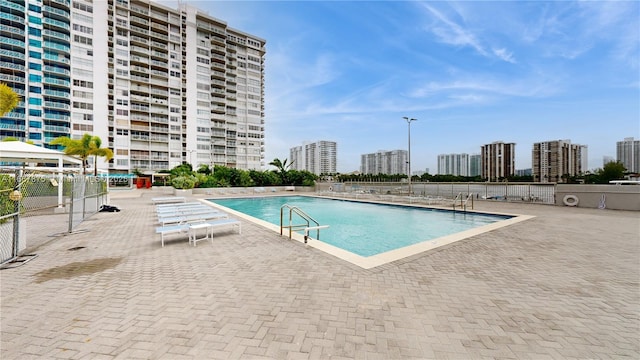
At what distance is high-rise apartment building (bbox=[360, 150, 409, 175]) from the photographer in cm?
8231

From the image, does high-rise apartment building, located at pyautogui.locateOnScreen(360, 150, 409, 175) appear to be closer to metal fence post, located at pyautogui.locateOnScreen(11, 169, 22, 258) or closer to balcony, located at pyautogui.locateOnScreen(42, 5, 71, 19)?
metal fence post, located at pyautogui.locateOnScreen(11, 169, 22, 258)

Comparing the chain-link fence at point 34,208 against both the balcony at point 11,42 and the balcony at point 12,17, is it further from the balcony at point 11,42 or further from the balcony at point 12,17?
the balcony at point 12,17

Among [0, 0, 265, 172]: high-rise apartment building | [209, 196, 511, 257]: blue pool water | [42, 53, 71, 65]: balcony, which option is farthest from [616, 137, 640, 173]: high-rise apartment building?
[42, 53, 71, 65]: balcony

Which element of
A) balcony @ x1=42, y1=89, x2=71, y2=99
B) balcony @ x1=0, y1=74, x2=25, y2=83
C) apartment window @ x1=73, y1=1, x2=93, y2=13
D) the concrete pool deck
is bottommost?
the concrete pool deck

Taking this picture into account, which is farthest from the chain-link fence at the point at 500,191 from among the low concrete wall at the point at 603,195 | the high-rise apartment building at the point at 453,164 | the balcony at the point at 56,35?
the balcony at the point at 56,35

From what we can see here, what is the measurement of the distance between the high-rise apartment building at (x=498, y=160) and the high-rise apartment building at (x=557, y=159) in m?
7.32

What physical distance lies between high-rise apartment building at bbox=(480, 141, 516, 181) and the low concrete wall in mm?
39305

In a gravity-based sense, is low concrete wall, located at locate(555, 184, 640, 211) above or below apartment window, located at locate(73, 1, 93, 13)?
below

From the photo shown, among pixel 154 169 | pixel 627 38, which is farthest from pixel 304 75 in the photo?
pixel 154 169

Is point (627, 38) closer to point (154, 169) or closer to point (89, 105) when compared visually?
point (154, 169)

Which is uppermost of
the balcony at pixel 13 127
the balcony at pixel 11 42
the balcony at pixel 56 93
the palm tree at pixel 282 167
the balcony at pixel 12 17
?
the balcony at pixel 12 17

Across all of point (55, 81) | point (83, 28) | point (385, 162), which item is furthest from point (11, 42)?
point (385, 162)

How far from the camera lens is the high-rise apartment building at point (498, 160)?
51.0m

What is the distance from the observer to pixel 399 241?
30.6 ft
